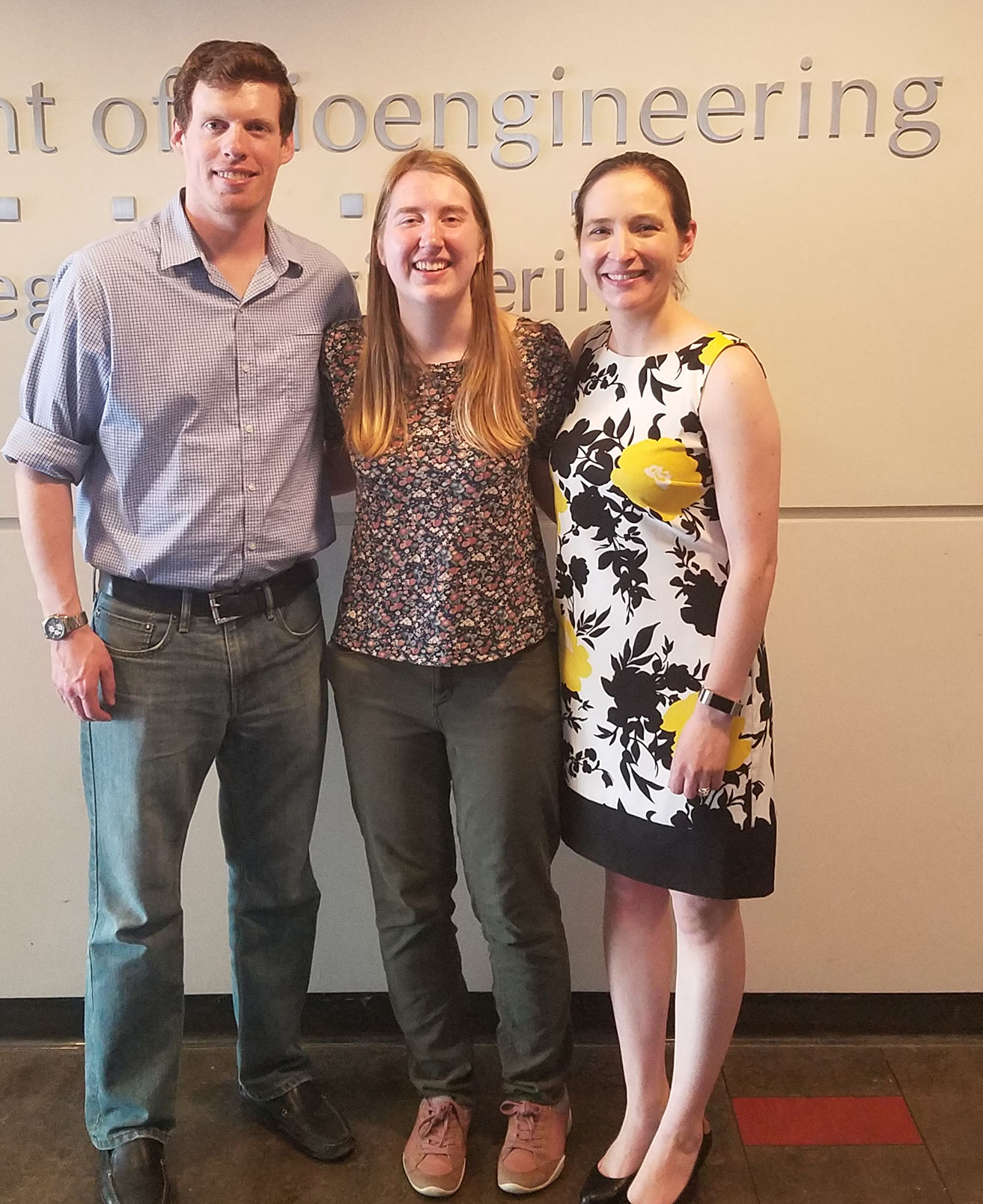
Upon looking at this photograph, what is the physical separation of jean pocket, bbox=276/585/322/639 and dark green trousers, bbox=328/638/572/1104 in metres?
0.08

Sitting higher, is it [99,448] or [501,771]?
[99,448]

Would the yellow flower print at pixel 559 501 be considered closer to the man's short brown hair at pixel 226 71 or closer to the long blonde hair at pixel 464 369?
the long blonde hair at pixel 464 369

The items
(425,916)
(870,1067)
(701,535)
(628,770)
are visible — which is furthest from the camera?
(870,1067)

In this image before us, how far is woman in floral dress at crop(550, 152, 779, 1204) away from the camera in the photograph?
5.49ft

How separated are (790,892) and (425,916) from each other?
92 cm

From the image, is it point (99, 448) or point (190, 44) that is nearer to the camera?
point (99, 448)

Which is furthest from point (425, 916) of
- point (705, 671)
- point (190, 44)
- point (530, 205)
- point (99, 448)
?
point (190, 44)

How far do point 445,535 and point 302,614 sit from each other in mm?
359

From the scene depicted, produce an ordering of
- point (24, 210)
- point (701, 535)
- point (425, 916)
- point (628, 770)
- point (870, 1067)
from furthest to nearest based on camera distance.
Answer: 1. point (870, 1067)
2. point (24, 210)
3. point (425, 916)
4. point (628, 770)
5. point (701, 535)

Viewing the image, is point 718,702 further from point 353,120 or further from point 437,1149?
point 353,120

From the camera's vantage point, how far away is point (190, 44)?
82.1 inches

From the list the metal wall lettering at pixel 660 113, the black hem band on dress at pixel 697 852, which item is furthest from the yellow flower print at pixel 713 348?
the black hem band on dress at pixel 697 852

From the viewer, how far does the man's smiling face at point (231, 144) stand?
67.9 inches

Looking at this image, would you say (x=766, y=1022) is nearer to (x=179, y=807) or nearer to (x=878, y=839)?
(x=878, y=839)
